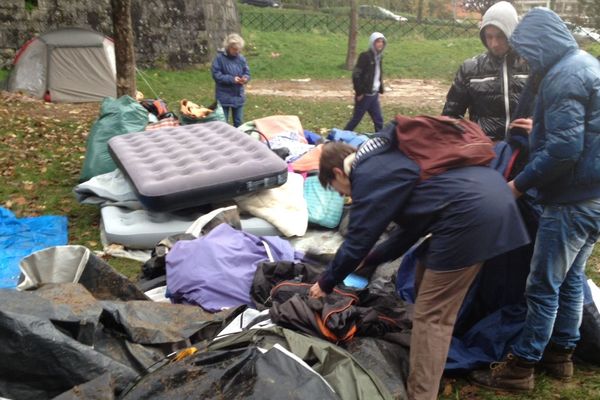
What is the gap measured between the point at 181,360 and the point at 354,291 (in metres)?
1.20

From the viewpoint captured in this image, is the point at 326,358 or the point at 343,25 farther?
the point at 343,25

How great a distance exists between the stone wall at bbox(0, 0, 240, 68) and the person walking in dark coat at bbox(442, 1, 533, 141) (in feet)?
36.8

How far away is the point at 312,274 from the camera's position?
3707 mm

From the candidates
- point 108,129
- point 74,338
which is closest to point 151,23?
point 108,129

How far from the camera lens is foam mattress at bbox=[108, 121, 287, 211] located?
15.7 ft

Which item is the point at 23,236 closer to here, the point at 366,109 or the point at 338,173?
the point at 338,173

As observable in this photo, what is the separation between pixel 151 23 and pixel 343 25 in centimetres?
1306

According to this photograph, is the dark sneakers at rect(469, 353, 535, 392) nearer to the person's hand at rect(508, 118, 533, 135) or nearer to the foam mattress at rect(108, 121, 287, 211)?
the person's hand at rect(508, 118, 533, 135)

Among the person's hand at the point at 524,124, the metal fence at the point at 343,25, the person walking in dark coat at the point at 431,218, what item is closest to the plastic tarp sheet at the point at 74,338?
the person walking in dark coat at the point at 431,218

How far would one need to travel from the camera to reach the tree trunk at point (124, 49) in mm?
8312

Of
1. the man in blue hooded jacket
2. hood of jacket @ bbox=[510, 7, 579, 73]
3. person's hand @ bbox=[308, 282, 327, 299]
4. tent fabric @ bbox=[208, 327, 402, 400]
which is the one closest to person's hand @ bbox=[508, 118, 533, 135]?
the man in blue hooded jacket

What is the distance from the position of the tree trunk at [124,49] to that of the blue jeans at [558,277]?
6928 mm

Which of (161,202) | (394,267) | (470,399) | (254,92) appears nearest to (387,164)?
(470,399)

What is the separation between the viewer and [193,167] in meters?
5.10
